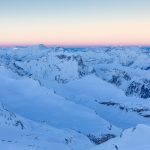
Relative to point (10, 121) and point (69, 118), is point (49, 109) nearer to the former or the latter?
point (69, 118)

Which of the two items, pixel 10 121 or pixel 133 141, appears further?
pixel 10 121

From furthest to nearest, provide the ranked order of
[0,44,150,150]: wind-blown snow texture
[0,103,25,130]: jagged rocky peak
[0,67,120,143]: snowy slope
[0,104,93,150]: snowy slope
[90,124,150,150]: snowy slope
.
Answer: [0,67,120,143]: snowy slope → [0,103,25,130]: jagged rocky peak → [0,104,93,150]: snowy slope → [0,44,150,150]: wind-blown snow texture → [90,124,150,150]: snowy slope

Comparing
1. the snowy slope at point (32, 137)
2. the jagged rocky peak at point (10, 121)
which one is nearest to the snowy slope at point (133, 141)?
the snowy slope at point (32, 137)

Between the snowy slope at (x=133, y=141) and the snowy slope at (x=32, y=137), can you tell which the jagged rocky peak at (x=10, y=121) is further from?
the snowy slope at (x=133, y=141)

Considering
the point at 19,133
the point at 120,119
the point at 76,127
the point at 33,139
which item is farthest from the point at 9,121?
the point at 120,119

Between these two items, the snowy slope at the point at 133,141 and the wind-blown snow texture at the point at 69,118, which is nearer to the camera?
the snowy slope at the point at 133,141

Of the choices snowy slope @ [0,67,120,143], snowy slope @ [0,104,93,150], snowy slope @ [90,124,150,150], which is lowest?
snowy slope @ [0,67,120,143]

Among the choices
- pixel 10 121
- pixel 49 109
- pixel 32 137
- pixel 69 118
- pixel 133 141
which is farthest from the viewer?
pixel 49 109

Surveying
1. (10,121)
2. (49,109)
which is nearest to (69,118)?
(49,109)

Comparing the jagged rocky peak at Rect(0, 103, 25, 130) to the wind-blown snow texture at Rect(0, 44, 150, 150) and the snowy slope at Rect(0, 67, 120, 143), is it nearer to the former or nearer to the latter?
the wind-blown snow texture at Rect(0, 44, 150, 150)

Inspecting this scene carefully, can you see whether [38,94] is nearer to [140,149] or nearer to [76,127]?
[76,127]

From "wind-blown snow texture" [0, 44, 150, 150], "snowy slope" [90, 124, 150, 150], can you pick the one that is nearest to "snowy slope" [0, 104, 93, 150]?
"wind-blown snow texture" [0, 44, 150, 150]
